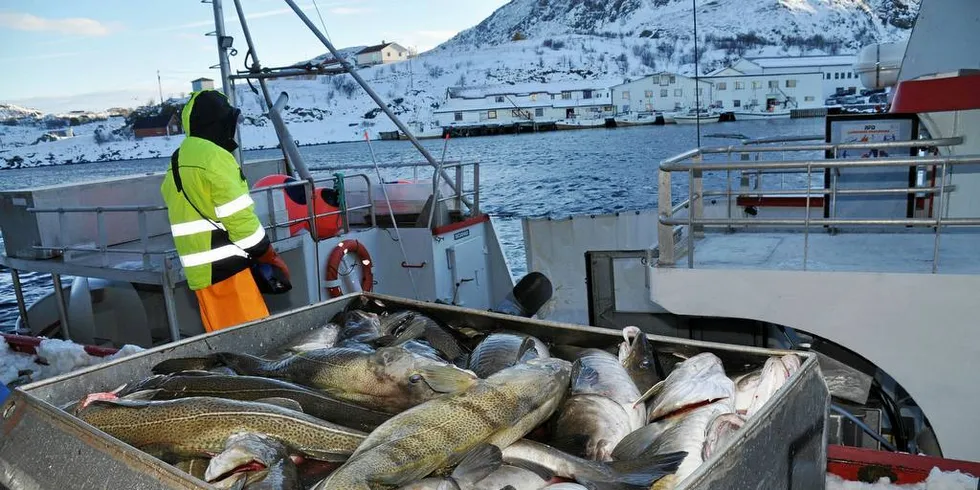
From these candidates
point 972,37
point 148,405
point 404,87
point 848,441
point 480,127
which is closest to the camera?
point 148,405

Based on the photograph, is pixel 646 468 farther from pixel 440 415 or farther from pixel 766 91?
pixel 766 91

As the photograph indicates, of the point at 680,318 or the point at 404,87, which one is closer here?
the point at 680,318

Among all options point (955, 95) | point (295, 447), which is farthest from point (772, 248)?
point (295, 447)

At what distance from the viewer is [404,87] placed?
171125 millimetres

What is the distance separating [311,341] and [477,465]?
1647 mm

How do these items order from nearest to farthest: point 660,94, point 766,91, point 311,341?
1. point 311,341
2. point 766,91
3. point 660,94

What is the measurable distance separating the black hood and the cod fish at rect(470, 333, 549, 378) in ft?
9.79

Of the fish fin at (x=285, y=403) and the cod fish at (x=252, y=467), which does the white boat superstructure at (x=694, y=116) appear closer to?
the fish fin at (x=285, y=403)

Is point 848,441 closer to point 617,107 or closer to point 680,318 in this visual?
point 680,318

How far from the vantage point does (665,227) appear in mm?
5508

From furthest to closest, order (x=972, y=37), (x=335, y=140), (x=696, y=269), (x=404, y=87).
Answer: (x=404, y=87) → (x=335, y=140) → (x=972, y=37) → (x=696, y=269)

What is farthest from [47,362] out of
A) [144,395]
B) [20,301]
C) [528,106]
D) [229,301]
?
[528,106]

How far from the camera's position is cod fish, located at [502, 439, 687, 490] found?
1.99 metres

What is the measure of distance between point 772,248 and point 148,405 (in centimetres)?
501
